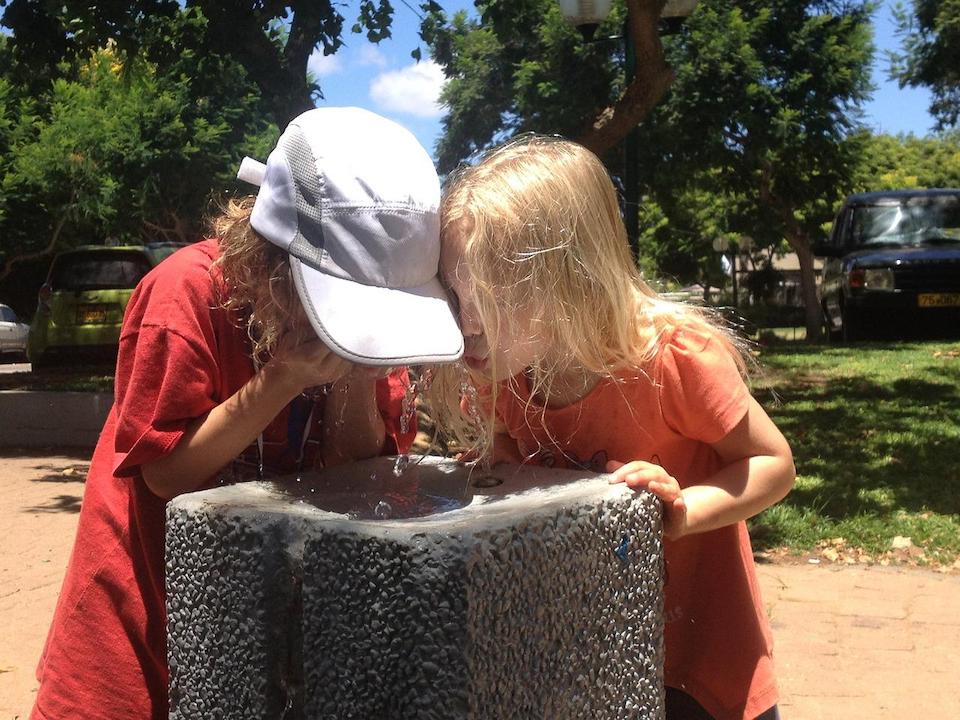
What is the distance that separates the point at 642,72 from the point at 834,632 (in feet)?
12.5

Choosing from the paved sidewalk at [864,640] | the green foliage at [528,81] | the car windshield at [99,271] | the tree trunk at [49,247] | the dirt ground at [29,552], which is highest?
the green foliage at [528,81]

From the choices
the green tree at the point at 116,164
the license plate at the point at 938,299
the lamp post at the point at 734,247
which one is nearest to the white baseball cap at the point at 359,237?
the license plate at the point at 938,299

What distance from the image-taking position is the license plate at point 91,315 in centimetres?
1263

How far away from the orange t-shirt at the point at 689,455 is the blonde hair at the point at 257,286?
399 millimetres

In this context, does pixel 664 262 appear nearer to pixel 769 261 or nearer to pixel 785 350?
pixel 769 261

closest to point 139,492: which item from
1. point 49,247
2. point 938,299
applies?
point 938,299

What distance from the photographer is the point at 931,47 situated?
739 inches

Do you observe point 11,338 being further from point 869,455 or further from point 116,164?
point 869,455

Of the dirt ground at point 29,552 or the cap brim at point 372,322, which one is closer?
the cap brim at point 372,322

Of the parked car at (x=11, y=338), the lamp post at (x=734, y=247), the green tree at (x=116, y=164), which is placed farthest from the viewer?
the lamp post at (x=734, y=247)

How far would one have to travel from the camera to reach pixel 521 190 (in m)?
1.53

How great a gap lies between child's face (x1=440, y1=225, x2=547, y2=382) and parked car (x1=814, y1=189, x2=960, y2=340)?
9754 mm

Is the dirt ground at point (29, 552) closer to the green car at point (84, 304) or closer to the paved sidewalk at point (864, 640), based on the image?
the paved sidewalk at point (864, 640)

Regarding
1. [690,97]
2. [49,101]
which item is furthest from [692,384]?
[49,101]
